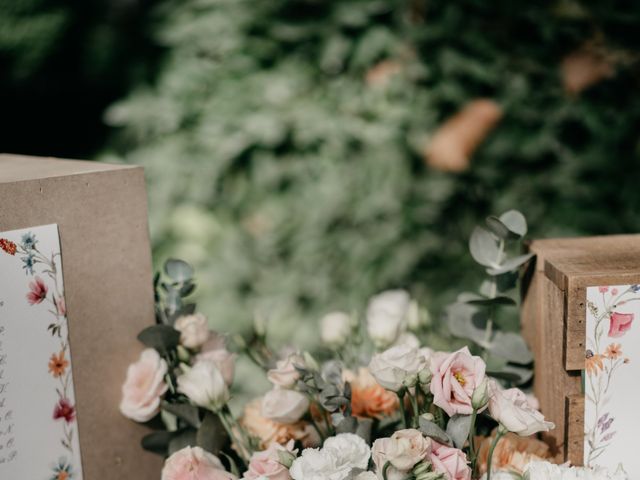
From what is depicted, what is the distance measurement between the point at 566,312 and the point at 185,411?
52 centimetres

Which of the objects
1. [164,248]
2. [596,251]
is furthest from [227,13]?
[596,251]

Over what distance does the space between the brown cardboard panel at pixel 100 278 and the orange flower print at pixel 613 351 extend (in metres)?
0.62

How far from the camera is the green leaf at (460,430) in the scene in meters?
0.76

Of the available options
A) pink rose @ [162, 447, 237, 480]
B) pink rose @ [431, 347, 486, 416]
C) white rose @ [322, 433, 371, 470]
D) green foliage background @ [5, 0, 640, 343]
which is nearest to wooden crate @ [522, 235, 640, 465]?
pink rose @ [431, 347, 486, 416]

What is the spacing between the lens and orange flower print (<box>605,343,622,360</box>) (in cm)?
79

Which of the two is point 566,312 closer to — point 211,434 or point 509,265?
point 509,265

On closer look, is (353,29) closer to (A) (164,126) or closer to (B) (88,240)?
(A) (164,126)

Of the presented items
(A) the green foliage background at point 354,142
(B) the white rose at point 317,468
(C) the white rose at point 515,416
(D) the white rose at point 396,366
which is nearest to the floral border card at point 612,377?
(C) the white rose at point 515,416

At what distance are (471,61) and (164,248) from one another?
2.99ft

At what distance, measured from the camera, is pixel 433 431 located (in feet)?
2.42

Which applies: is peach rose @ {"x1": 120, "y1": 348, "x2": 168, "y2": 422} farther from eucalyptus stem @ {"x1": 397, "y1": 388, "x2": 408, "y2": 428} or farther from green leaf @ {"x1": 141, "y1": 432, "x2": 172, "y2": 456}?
eucalyptus stem @ {"x1": 397, "y1": 388, "x2": 408, "y2": 428}

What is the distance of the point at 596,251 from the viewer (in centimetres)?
89

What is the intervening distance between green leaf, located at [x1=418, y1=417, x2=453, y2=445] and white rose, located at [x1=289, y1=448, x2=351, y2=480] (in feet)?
0.32

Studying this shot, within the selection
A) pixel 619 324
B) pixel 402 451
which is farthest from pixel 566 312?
pixel 402 451
